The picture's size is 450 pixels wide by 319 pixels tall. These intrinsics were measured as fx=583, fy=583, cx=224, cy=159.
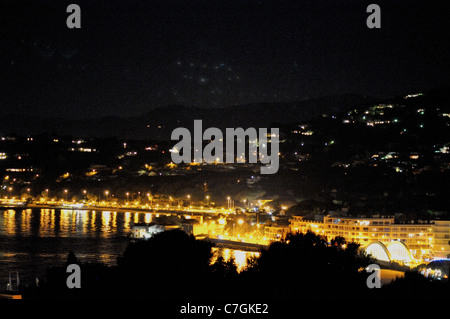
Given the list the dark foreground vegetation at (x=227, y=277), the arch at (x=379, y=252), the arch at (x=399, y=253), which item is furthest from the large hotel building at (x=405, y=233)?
the dark foreground vegetation at (x=227, y=277)

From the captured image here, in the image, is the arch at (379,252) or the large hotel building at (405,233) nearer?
the arch at (379,252)

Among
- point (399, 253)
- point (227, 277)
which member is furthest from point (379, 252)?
point (227, 277)

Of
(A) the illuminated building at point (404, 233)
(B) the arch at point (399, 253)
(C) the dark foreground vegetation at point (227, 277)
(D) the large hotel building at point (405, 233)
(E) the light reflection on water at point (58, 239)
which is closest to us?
(C) the dark foreground vegetation at point (227, 277)

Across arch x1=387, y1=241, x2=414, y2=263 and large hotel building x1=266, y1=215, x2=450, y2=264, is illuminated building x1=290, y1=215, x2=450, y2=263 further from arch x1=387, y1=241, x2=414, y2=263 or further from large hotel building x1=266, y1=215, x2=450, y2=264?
arch x1=387, y1=241, x2=414, y2=263

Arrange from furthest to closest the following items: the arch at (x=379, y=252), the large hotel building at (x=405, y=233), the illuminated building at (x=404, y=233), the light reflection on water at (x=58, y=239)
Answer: the illuminated building at (x=404, y=233) < the large hotel building at (x=405, y=233) < the arch at (x=379, y=252) < the light reflection on water at (x=58, y=239)

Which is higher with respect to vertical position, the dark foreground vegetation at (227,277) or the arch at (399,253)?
the dark foreground vegetation at (227,277)

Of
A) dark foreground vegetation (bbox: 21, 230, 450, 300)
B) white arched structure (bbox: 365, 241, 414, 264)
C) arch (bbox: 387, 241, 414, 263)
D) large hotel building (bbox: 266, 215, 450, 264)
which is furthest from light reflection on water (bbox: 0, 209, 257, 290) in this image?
arch (bbox: 387, 241, 414, 263)

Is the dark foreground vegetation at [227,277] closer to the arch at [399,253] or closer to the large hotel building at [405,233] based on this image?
the arch at [399,253]
